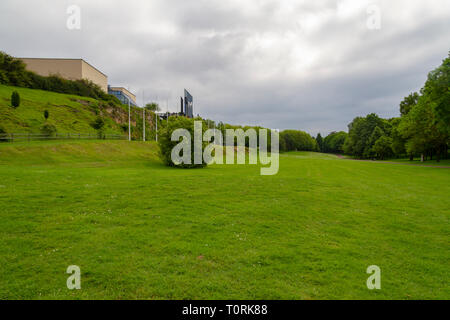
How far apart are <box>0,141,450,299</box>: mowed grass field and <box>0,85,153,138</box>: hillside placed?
154 feet

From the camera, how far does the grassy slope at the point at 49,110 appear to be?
4810 centimetres

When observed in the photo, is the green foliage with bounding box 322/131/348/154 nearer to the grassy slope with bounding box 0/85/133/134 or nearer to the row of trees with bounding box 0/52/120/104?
the grassy slope with bounding box 0/85/133/134

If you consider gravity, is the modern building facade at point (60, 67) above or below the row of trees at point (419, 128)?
above

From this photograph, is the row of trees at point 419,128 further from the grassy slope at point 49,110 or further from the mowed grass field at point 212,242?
the grassy slope at point 49,110

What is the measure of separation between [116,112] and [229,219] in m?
83.6

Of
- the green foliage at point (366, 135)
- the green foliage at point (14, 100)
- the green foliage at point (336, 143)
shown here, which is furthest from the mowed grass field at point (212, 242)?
the green foliage at point (336, 143)

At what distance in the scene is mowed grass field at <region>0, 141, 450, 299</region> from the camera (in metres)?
5.12

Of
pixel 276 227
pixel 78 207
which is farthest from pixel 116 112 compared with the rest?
pixel 276 227

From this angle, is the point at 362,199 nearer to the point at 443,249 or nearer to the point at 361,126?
the point at 443,249

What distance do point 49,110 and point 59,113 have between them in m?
2.18

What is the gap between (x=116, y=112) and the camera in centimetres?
8081

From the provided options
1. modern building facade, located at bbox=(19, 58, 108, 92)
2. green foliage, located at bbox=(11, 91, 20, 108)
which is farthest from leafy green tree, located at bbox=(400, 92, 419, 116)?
modern building facade, located at bbox=(19, 58, 108, 92)

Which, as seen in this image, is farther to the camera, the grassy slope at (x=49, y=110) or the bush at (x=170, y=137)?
the grassy slope at (x=49, y=110)

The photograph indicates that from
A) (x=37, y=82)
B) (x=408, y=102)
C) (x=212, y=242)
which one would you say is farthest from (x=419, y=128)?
(x=37, y=82)
